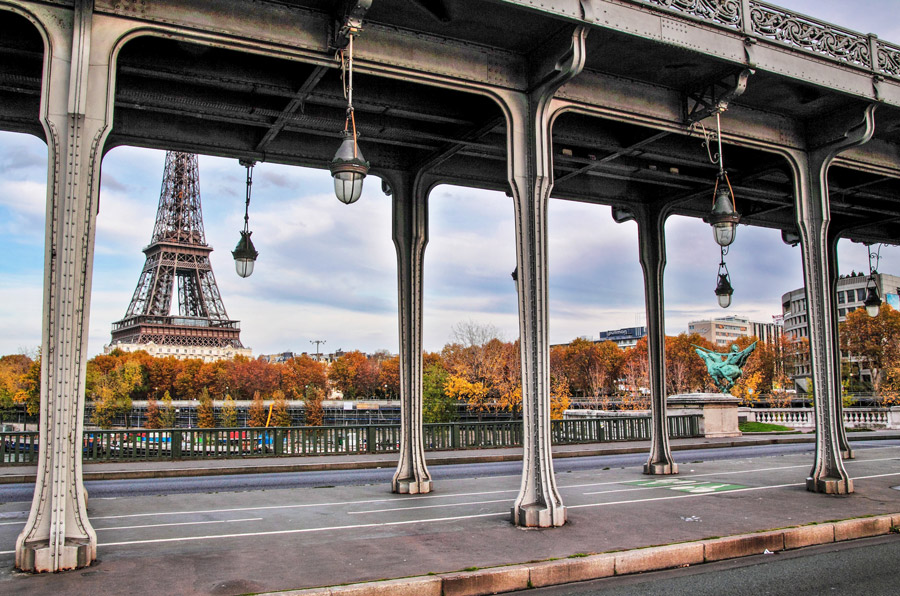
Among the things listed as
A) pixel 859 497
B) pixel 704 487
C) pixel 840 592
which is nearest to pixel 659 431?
pixel 704 487

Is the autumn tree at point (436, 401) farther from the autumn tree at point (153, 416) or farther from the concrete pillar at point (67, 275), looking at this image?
the concrete pillar at point (67, 275)

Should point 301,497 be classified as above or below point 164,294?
below

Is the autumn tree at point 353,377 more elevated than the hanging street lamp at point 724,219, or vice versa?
the hanging street lamp at point 724,219

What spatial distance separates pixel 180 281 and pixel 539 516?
131619mm

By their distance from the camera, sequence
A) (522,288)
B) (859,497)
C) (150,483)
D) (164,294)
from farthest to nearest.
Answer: (164,294)
(150,483)
(859,497)
(522,288)

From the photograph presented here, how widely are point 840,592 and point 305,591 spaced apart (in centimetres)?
Result: 510

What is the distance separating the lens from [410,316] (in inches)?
517

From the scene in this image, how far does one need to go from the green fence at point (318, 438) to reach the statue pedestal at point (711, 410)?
1.19 feet

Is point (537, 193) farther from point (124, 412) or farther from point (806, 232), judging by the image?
point (124, 412)

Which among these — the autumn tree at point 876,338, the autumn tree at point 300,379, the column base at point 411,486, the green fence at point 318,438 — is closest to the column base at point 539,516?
the column base at point 411,486

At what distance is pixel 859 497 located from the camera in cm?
1184

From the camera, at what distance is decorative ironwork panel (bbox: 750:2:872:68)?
11438 millimetres

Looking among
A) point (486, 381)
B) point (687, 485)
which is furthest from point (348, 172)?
point (486, 381)

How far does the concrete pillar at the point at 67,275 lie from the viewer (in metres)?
7.18
